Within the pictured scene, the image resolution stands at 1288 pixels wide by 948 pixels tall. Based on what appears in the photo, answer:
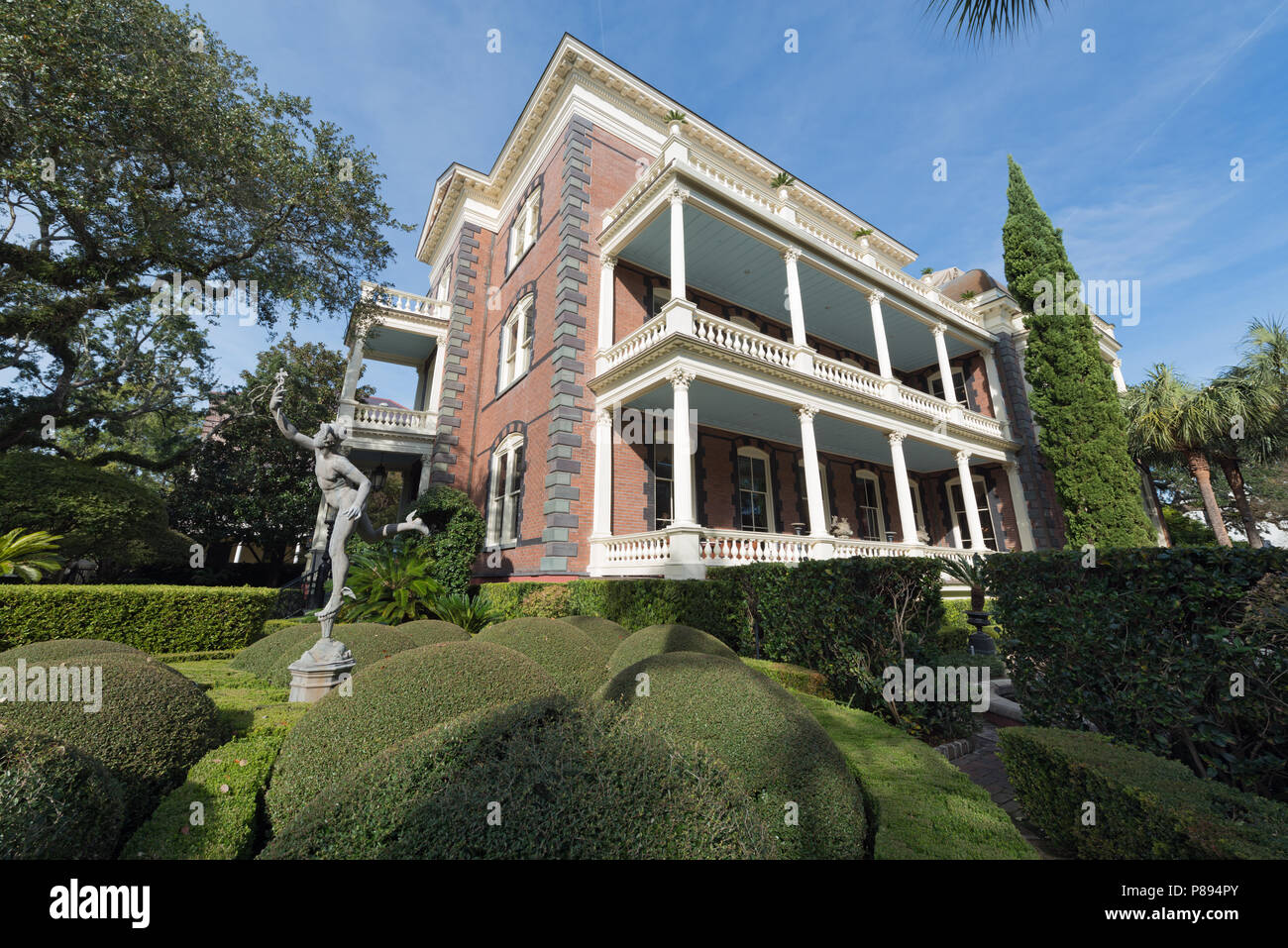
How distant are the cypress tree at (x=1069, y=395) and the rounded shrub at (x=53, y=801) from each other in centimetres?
2002

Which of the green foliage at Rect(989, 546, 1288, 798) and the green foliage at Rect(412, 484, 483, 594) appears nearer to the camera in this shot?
the green foliage at Rect(989, 546, 1288, 798)

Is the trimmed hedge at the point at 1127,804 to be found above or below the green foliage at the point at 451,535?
below

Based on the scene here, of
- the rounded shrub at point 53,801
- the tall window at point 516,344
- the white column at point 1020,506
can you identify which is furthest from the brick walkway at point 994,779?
the white column at point 1020,506

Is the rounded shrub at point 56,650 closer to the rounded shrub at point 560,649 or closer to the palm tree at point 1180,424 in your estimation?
the rounded shrub at point 560,649

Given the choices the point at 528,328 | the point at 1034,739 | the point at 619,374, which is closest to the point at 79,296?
the point at 528,328

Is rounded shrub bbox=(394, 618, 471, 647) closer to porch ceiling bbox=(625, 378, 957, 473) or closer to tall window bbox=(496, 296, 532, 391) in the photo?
porch ceiling bbox=(625, 378, 957, 473)

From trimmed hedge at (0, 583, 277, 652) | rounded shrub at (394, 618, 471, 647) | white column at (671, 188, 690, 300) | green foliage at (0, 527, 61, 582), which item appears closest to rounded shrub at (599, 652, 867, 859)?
rounded shrub at (394, 618, 471, 647)

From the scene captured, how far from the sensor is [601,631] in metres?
5.95

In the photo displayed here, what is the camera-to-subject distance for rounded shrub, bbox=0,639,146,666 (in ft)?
12.9

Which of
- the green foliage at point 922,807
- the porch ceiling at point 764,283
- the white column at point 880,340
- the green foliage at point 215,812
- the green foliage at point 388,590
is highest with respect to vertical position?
the porch ceiling at point 764,283

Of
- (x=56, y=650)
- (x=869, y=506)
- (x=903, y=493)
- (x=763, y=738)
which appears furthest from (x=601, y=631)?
(x=869, y=506)

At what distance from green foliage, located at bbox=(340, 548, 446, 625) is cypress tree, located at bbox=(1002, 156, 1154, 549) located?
18138 millimetres

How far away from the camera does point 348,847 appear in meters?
1.67

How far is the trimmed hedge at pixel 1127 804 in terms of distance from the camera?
7.18ft
